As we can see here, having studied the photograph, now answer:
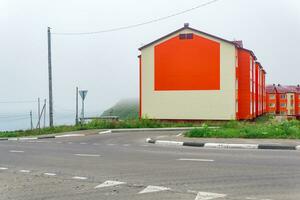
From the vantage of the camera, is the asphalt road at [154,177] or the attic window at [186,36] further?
the attic window at [186,36]

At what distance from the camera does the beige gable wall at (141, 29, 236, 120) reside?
40031mm

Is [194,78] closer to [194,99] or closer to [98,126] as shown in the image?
[194,99]

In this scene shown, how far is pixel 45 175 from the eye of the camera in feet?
30.8

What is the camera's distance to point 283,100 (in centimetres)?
10656

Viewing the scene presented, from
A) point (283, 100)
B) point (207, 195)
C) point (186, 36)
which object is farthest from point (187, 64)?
point (283, 100)

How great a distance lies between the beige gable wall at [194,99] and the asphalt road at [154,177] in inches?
1103

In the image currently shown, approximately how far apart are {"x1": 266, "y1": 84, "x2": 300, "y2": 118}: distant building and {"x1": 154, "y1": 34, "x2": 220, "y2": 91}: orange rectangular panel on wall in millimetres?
A: 66420

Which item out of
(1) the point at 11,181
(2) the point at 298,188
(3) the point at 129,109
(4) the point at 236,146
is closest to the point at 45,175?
(1) the point at 11,181

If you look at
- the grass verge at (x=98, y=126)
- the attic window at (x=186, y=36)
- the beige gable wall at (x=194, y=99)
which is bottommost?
the grass verge at (x=98, y=126)

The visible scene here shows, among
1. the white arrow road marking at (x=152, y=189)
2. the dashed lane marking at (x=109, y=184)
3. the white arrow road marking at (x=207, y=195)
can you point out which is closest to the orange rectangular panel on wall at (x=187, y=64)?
the dashed lane marking at (x=109, y=184)

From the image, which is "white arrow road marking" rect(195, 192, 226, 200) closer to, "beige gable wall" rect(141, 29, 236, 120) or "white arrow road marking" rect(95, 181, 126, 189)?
"white arrow road marking" rect(95, 181, 126, 189)

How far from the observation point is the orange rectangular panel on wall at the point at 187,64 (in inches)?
1597

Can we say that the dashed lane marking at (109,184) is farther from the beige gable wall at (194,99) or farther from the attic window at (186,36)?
the attic window at (186,36)

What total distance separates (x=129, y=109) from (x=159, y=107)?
1802 cm
